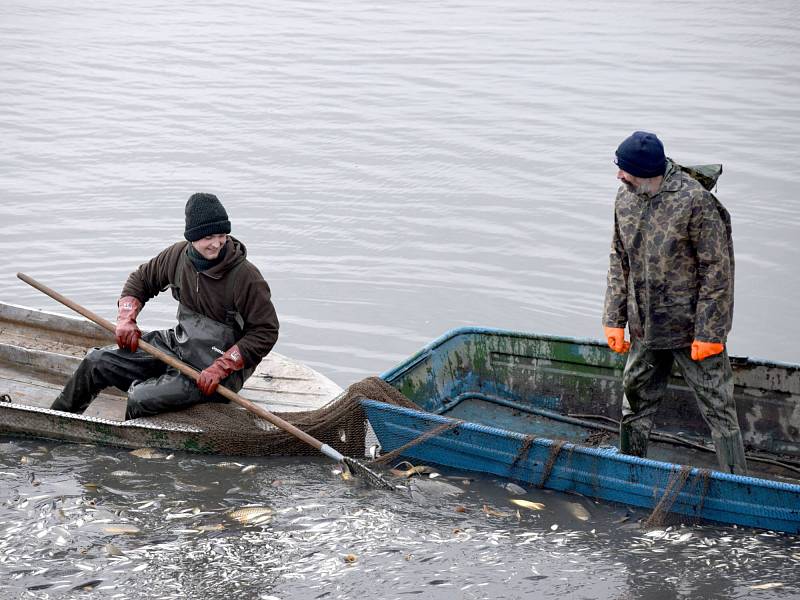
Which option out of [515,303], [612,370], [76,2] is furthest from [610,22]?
[612,370]

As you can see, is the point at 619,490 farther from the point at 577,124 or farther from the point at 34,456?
the point at 577,124

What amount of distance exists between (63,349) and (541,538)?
15.9 ft

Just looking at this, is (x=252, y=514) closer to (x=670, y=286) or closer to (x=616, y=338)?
(x=616, y=338)

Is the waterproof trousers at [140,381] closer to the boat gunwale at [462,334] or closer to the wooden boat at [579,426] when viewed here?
the boat gunwale at [462,334]

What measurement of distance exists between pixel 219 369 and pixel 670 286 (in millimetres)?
3116

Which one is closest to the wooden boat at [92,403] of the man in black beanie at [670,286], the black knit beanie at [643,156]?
the man in black beanie at [670,286]

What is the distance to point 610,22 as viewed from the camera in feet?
83.0

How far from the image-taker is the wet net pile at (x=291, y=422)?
7676mm

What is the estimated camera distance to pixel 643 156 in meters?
6.52

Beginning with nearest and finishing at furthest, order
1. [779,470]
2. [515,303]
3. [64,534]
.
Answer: [64,534] < [779,470] < [515,303]

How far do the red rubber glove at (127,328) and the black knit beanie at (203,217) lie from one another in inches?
33.7

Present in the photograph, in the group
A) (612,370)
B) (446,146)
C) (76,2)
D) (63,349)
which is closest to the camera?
(612,370)

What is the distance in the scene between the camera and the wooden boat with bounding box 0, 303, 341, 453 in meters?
7.82

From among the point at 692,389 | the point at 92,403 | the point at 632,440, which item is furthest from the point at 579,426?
the point at 92,403
